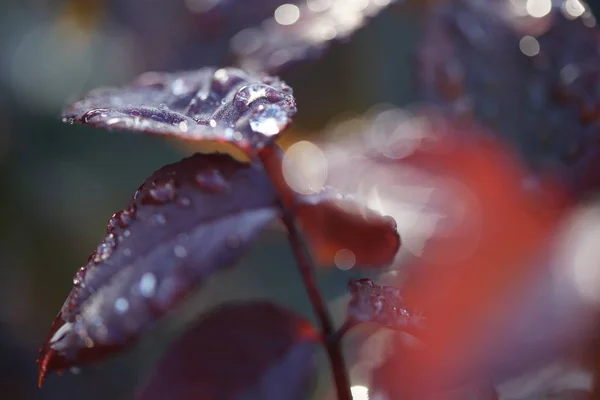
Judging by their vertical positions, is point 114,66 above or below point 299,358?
above

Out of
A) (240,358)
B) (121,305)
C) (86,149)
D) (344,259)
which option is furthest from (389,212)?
(86,149)

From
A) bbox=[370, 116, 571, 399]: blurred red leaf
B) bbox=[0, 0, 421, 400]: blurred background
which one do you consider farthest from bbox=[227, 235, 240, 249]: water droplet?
bbox=[0, 0, 421, 400]: blurred background

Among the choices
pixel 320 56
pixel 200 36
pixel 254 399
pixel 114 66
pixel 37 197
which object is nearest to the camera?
pixel 254 399

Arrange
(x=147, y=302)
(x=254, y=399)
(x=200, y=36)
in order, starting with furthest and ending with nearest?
(x=200, y=36), (x=254, y=399), (x=147, y=302)

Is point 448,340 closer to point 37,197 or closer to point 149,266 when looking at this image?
point 149,266

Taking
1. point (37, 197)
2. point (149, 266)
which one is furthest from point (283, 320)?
point (37, 197)

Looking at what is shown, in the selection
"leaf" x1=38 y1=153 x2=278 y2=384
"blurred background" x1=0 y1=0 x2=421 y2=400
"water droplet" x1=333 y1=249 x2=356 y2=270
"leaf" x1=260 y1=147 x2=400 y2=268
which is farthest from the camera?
"blurred background" x1=0 y1=0 x2=421 y2=400

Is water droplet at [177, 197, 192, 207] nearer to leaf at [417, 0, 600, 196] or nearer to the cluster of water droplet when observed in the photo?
the cluster of water droplet
